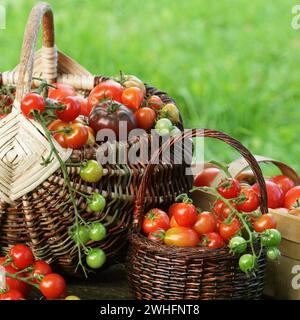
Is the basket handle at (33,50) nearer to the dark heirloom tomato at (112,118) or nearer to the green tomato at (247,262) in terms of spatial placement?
the dark heirloom tomato at (112,118)

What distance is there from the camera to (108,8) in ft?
16.4

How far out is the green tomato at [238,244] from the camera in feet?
6.28

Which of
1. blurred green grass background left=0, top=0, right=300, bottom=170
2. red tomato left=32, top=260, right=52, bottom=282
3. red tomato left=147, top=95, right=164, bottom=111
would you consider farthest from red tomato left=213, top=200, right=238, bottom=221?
blurred green grass background left=0, top=0, right=300, bottom=170

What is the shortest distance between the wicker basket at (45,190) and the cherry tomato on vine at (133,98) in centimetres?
22

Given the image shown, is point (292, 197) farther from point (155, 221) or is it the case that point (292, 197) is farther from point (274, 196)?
point (155, 221)

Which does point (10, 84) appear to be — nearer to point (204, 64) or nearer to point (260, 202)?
point (260, 202)

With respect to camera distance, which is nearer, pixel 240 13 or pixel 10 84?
pixel 10 84

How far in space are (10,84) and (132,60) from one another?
198cm

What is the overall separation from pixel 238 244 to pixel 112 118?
1.69 feet

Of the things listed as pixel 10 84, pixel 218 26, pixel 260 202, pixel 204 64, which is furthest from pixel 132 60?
pixel 260 202

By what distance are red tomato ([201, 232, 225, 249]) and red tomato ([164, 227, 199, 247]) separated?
21 millimetres

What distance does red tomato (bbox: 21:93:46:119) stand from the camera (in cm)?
198

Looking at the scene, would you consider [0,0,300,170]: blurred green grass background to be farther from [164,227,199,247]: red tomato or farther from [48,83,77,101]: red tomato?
[164,227,199,247]: red tomato

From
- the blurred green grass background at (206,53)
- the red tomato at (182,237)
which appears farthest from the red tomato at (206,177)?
the blurred green grass background at (206,53)
